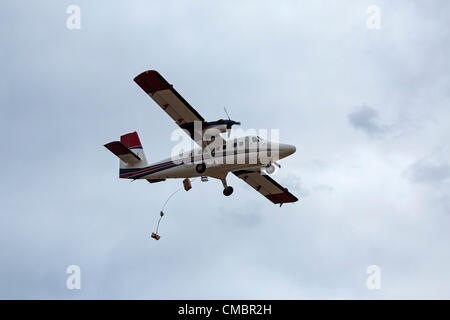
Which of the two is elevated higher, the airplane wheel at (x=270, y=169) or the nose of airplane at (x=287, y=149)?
the nose of airplane at (x=287, y=149)

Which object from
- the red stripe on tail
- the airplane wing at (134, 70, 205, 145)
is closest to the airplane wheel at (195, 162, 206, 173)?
the airplane wing at (134, 70, 205, 145)

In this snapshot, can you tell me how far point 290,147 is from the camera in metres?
34.7

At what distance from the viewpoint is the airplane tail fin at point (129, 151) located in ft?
122

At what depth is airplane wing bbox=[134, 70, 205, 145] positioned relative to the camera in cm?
3334

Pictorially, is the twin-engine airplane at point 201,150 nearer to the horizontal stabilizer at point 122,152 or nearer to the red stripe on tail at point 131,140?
the horizontal stabilizer at point 122,152

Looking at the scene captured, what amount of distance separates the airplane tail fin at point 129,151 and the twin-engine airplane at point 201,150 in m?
0.05

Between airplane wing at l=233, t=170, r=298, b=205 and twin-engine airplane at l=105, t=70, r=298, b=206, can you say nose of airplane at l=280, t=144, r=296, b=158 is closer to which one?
twin-engine airplane at l=105, t=70, r=298, b=206

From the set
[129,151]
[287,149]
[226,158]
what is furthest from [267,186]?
[129,151]

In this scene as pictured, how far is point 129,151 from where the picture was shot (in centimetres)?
3759

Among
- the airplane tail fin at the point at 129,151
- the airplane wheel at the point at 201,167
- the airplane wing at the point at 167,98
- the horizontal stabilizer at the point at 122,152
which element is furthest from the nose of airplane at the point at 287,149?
the horizontal stabilizer at the point at 122,152

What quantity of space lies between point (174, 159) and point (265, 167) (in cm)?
481
